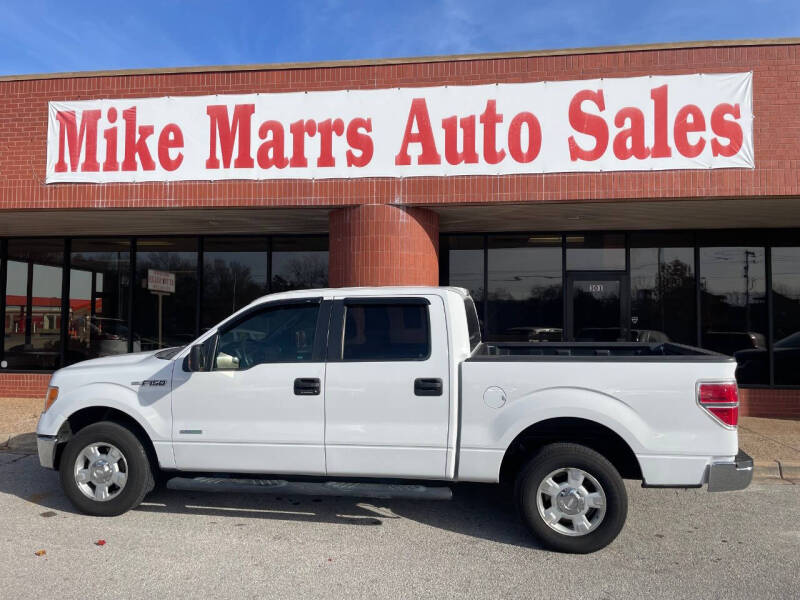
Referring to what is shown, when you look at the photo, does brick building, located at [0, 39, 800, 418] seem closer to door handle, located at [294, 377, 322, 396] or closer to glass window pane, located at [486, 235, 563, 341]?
glass window pane, located at [486, 235, 563, 341]

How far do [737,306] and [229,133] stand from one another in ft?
28.8

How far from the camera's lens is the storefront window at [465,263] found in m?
10.5

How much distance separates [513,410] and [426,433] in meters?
0.67

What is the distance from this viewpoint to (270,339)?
→ 4.82 meters

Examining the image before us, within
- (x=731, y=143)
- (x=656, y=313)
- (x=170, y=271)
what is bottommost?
(x=656, y=313)

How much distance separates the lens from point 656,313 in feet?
33.6

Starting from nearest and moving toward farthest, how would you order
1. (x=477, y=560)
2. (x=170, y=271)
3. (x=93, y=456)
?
(x=477, y=560), (x=93, y=456), (x=170, y=271)

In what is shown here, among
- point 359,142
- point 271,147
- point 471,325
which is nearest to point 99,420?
point 471,325

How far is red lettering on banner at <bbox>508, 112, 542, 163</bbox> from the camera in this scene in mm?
8258

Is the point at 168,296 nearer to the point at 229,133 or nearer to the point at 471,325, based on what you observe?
the point at 229,133

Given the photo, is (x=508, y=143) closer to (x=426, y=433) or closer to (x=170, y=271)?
(x=426, y=433)

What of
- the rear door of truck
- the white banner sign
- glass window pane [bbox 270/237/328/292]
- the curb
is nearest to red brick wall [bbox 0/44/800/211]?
the white banner sign

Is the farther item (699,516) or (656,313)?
(656,313)

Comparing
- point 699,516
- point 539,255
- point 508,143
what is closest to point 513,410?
point 699,516
